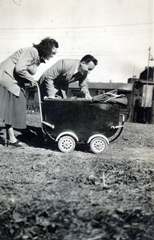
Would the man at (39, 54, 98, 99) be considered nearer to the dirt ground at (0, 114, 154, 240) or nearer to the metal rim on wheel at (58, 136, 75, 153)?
the metal rim on wheel at (58, 136, 75, 153)

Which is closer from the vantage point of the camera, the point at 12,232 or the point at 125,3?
the point at 12,232

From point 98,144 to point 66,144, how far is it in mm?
491

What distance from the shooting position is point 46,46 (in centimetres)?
351

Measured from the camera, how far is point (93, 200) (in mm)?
1874

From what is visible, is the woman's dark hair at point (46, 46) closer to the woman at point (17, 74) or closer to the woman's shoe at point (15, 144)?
the woman at point (17, 74)

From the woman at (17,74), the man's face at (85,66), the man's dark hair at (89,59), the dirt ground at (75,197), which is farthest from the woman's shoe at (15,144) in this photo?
the man's dark hair at (89,59)

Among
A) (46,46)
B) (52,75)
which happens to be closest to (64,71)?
(52,75)

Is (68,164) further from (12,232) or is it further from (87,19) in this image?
(87,19)

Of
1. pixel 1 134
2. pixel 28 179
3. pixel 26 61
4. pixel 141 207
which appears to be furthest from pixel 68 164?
pixel 1 134

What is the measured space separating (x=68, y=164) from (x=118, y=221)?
1.32m

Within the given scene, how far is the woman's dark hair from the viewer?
11.5 ft

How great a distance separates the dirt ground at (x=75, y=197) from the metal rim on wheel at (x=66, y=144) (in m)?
0.13

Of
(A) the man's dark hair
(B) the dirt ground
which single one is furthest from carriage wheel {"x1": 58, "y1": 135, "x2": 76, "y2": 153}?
(A) the man's dark hair

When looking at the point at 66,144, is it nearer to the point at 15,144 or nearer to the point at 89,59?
the point at 15,144
